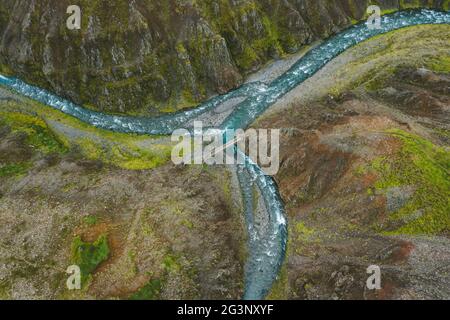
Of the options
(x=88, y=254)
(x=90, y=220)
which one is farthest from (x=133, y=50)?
(x=88, y=254)

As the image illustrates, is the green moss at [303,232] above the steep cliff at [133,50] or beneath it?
beneath

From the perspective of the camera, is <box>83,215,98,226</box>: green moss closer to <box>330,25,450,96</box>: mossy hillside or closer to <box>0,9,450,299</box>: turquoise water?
<box>0,9,450,299</box>: turquoise water

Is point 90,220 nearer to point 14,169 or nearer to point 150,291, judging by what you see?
point 150,291

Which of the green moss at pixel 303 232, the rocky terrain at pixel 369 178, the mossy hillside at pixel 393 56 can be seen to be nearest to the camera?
the rocky terrain at pixel 369 178

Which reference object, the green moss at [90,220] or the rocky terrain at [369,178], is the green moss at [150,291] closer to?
the green moss at [90,220]

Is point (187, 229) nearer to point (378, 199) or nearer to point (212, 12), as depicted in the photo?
point (378, 199)

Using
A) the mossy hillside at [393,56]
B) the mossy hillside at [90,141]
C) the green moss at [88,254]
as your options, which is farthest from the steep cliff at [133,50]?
the green moss at [88,254]

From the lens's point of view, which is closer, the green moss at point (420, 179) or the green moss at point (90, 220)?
the green moss at point (420, 179)
